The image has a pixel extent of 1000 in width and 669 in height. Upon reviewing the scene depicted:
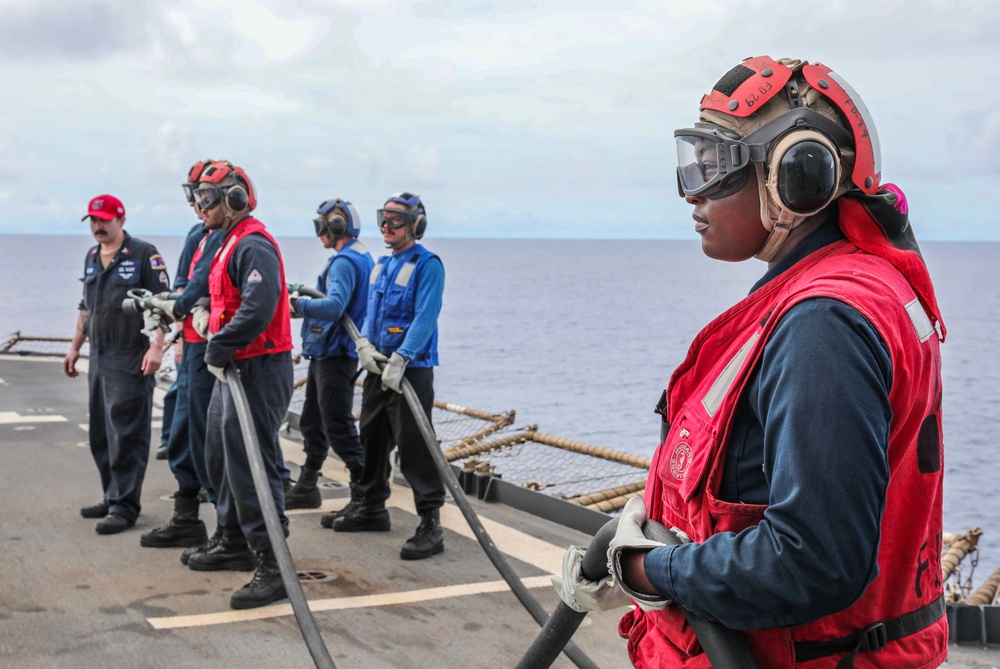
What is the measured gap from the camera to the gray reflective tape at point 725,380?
171 cm

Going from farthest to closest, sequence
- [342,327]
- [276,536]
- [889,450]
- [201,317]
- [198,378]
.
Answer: [342,327] < [198,378] < [201,317] < [276,536] < [889,450]

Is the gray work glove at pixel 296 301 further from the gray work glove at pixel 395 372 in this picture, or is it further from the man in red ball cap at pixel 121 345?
the gray work glove at pixel 395 372

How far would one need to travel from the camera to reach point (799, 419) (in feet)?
4.91

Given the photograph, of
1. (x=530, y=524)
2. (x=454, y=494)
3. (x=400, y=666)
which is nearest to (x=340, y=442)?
(x=530, y=524)

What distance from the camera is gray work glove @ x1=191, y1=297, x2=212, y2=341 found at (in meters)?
5.49

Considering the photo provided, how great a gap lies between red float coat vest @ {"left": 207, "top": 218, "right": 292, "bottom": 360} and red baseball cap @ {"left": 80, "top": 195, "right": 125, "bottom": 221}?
1516 millimetres

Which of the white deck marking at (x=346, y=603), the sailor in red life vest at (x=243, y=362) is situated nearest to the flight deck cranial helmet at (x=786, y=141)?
the white deck marking at (x=346, y=603)

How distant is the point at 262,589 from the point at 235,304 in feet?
4.84

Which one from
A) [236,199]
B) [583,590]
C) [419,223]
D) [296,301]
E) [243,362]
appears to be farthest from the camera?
[296,301]

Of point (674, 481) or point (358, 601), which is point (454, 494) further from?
point (674, 481)

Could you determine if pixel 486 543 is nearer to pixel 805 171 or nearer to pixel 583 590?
Result: pixel 583 590

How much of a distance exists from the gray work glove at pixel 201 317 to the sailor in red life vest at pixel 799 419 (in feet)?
12.8

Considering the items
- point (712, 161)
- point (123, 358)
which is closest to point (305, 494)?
point (123, 358)

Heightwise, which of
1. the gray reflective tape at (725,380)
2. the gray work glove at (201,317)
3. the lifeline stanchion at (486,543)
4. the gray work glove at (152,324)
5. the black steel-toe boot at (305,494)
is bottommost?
the black steel-toe boot at (305,494)
